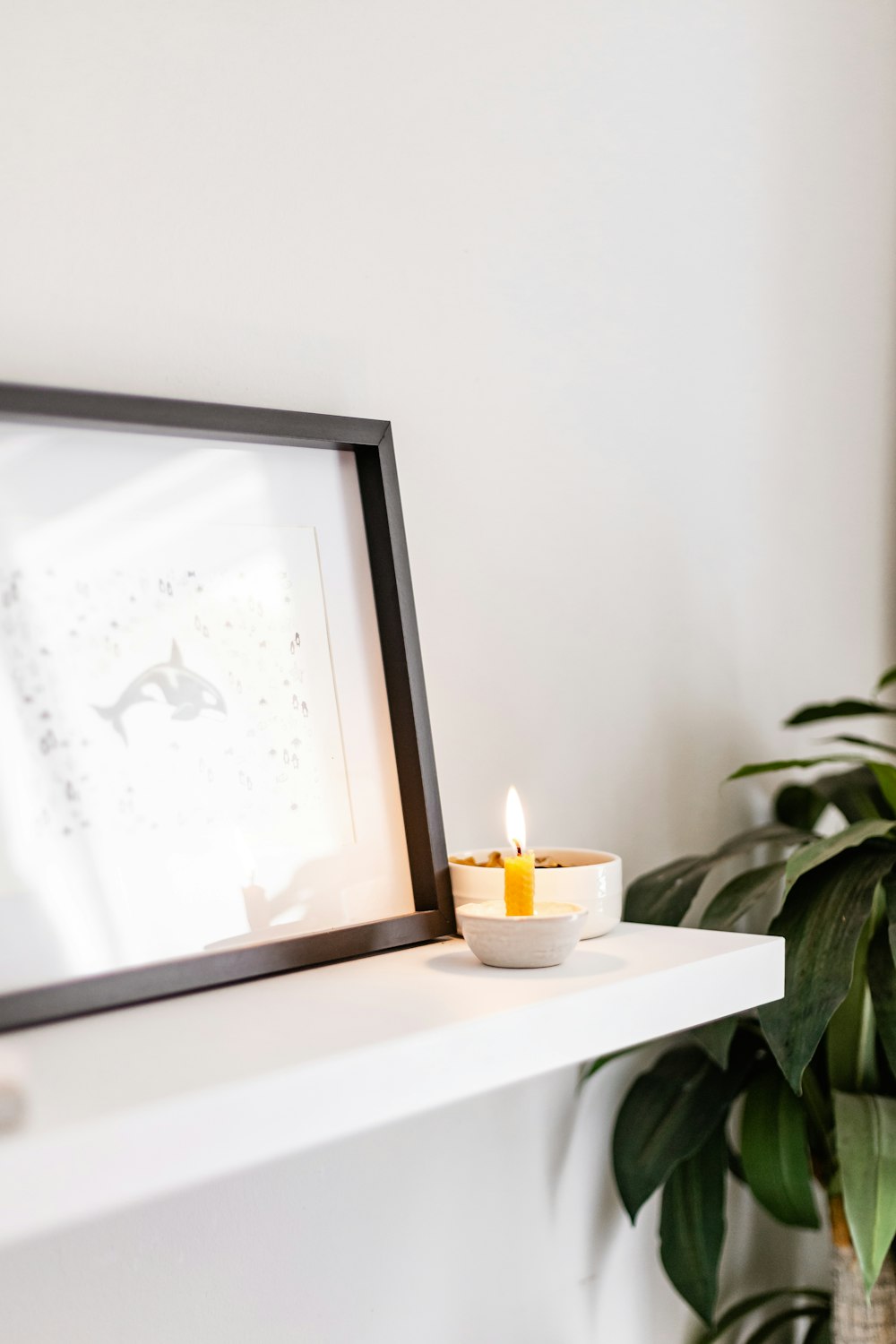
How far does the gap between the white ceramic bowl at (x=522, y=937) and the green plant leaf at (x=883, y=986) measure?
0.33 meters

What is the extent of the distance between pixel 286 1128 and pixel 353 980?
0.16 metres

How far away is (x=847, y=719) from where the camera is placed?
4.38 ft

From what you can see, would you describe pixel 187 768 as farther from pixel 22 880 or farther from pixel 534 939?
pixel 534 939

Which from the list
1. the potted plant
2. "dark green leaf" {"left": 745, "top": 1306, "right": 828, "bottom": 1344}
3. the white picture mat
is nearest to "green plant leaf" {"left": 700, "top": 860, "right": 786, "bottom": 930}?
the potted plant

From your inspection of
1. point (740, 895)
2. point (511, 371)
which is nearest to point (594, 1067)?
point (740, 895)

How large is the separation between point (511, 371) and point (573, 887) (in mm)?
463

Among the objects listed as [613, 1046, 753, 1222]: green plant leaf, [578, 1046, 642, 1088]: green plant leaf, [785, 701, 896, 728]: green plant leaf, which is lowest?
[613, 1046, 753, 1222]: green plant leaf

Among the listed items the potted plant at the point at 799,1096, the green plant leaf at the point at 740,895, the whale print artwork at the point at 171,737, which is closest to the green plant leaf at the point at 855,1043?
the potted plant at the point at 799,1096

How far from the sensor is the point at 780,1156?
94 cm

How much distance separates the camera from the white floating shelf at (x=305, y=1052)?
1.50 ft

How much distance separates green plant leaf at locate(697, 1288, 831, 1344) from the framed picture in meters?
0.59

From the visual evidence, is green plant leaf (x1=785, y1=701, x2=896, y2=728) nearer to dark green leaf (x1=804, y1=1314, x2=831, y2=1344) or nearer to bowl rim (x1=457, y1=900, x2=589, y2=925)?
bowl rim (x1=457, y1=900, x2=589, y2=925)

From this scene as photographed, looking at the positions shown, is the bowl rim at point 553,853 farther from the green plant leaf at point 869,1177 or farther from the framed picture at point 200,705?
the green plant leaf at point 869,1177

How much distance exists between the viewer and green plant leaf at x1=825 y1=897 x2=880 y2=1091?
99cm
